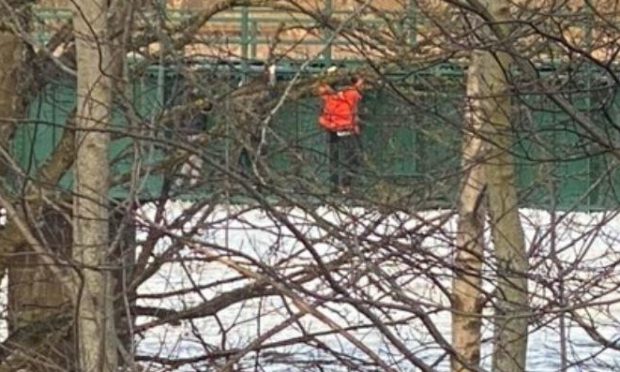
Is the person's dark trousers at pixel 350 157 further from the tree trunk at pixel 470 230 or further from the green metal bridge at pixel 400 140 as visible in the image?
the tree trunk at pixel 470 230

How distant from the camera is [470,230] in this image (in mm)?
5945

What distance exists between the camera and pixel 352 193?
5.58 meters

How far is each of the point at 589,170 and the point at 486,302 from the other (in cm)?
106

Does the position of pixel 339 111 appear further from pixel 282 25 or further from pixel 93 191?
pixel 93 191

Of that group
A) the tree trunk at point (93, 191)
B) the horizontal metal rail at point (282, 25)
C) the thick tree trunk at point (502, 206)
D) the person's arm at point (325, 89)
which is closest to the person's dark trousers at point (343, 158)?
the person's arm at point (325, 89)

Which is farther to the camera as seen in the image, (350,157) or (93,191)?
(350,157)

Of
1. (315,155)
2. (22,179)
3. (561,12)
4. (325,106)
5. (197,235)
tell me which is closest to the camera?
(561,12)

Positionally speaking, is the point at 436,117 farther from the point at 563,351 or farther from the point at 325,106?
the point at 325,106

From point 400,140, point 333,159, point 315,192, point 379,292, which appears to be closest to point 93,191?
point 315,192

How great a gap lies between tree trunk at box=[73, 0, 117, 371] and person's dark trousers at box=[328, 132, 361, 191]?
3.24ft

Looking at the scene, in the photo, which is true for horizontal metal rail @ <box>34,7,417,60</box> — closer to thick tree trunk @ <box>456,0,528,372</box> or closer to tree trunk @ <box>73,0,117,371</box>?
tree trunk @ <box>73,0,117,371</box>

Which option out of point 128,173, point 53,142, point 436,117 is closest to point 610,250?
point 436,117

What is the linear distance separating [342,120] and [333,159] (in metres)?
0.54

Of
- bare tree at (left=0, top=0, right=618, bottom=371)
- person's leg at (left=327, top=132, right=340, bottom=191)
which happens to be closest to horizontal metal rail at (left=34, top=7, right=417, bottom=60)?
bare tree at (left=0, top=0, right=618, bottom=371)
